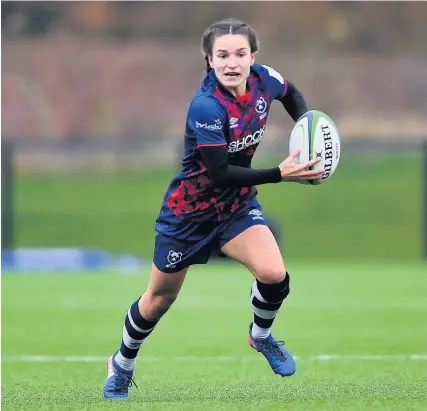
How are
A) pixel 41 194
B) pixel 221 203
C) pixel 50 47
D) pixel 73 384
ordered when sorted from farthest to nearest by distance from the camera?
pixel 50 47 < pixel 41 194 < pixel 73 384 < pixel 221 203

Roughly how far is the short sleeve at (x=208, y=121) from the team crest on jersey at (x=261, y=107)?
0.77 feet

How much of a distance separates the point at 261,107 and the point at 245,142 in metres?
0.20

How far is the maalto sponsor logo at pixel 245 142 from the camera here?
252 inches

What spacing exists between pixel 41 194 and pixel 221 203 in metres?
19.0

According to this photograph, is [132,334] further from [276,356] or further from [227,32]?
[227,32]

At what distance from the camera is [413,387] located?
661cm

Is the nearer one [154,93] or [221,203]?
[221,203]

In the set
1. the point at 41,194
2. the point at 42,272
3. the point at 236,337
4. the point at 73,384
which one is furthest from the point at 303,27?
the point at 73,384

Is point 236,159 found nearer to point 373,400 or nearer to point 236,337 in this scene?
point 373,400

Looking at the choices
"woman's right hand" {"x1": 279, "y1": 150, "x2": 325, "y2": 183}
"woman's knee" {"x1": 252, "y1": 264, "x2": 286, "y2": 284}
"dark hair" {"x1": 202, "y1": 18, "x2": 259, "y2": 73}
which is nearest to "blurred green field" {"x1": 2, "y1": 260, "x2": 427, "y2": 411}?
"woman's knee" {"x1": 252, "y1": 264, "x2": 286, "y2": 284}

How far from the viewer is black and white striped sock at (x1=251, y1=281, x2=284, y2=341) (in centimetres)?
658

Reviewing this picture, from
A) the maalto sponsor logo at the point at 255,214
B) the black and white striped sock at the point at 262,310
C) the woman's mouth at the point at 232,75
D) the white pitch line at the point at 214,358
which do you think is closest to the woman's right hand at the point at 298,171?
the maalto sponsor logo at the point at 255,214

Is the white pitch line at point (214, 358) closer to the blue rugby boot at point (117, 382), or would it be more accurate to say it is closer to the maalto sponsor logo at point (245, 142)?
the blue rugby boot at point (117, 382)

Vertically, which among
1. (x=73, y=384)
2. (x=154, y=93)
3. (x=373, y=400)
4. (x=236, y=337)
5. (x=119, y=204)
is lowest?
(x=119, y=204)
